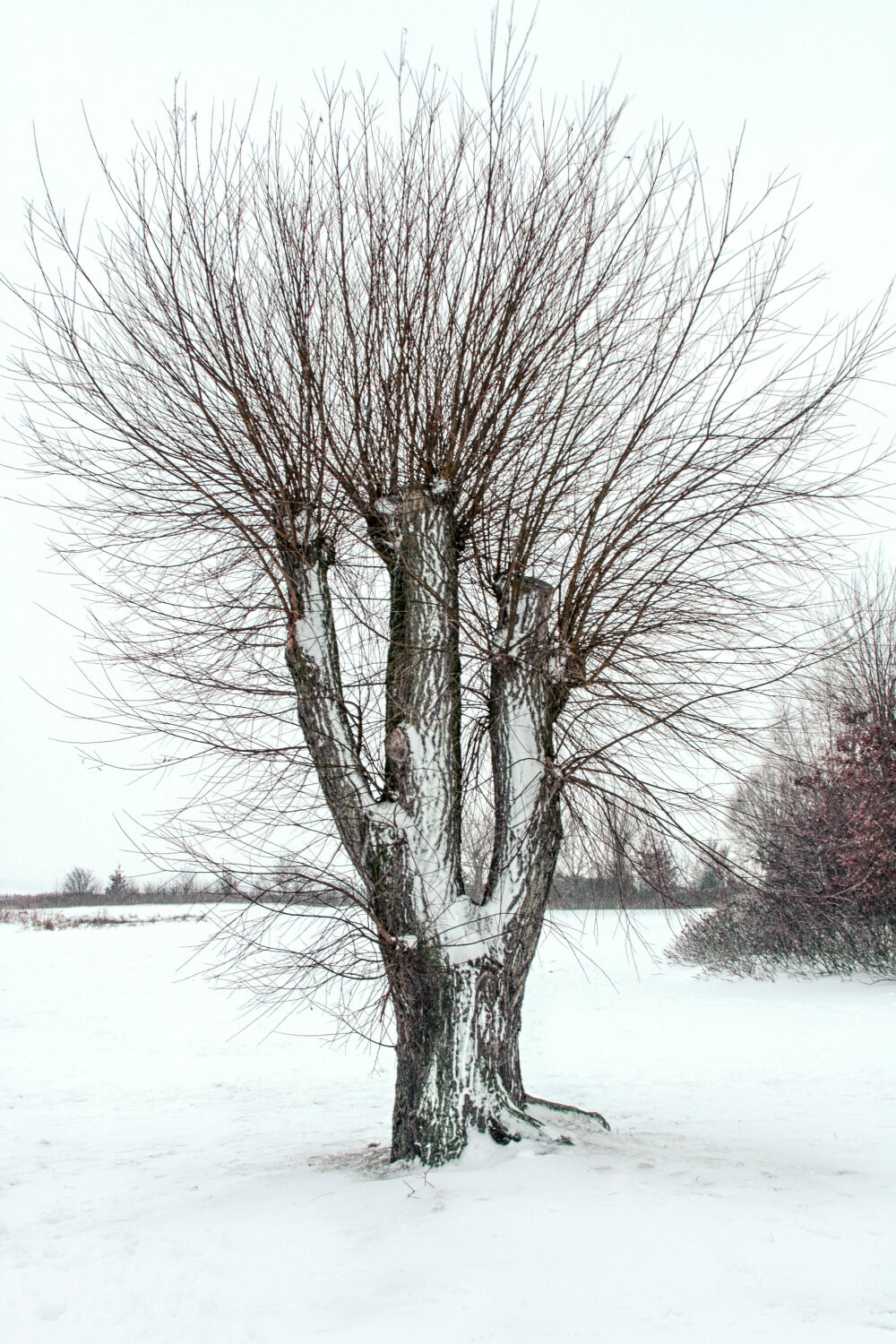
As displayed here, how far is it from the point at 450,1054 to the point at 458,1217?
36.8 inches

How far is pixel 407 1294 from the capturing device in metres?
3.02

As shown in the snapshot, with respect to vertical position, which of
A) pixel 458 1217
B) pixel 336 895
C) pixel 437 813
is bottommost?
pixel 458 1217

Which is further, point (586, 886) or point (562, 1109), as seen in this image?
point (586, 886)

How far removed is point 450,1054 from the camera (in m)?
4.50

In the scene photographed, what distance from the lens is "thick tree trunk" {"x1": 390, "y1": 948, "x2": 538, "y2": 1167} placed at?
4434 millimetres

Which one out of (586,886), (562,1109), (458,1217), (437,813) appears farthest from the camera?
(586,886)

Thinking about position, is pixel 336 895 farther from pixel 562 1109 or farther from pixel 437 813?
pixel 562 1109

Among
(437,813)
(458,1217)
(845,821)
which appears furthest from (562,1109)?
(845,821)

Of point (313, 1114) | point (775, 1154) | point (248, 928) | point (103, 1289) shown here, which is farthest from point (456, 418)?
point (313, 1114)

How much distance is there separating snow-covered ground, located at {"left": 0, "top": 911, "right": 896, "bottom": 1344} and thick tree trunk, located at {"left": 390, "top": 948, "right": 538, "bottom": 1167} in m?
0.16

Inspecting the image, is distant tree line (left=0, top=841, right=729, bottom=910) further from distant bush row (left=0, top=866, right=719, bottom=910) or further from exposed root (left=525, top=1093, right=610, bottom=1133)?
exposed root (left=525, top=1093, right=610, bottom=1133)

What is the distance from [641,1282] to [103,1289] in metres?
2.12

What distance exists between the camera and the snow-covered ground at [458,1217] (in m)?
2.87

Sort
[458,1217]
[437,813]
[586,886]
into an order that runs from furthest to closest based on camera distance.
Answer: [586,886]
[437,813]
[458,1217]
